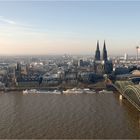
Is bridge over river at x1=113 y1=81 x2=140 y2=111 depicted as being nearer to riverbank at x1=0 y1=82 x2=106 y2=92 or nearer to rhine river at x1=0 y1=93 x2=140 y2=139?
rhine river at x1=0 y1=93 x2=140 y2=139

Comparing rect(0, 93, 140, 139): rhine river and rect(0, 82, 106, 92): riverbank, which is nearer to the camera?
rect(0, 93, 140, 139): rhine river

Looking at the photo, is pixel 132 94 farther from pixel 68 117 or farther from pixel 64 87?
pixel 64 87

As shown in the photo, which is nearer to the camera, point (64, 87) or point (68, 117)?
point (68, 117)

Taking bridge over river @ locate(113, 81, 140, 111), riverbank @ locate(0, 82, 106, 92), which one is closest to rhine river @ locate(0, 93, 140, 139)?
bridge over river @ locate(113, 81, 140, 111)

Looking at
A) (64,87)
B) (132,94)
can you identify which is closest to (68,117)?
(132,94)

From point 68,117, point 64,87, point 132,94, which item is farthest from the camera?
point 64,87

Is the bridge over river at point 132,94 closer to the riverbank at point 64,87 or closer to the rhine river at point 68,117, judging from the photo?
the rhine river at point 68,117

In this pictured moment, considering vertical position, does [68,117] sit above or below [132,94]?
below

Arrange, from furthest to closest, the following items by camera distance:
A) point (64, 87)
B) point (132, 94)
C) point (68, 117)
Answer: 1. point (64, 87)
2. point (132, 94)
3. point (68, 117)
